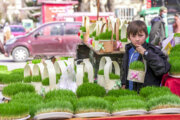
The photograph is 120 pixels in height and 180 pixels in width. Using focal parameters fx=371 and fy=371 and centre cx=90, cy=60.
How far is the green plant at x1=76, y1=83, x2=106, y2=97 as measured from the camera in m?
2.86

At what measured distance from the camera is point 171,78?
10.2 ft

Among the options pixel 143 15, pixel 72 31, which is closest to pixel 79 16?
pixel 143 15

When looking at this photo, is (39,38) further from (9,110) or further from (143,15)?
(9,110)

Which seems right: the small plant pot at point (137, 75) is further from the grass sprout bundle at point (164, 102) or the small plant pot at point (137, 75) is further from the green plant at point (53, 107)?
the green plant at point (53, 107)

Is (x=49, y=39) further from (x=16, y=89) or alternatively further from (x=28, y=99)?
(x=28, y=99)

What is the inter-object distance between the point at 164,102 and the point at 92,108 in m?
0.47

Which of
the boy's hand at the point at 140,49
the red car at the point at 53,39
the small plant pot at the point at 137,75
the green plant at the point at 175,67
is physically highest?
the boy's hand at the point at 140,49

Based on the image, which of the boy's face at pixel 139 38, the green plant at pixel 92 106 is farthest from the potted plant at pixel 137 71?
the green plant at pixel 92 106

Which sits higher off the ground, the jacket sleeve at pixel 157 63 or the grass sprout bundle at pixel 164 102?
the jacket sleeve at pixel 157 63

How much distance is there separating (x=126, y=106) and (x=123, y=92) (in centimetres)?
51

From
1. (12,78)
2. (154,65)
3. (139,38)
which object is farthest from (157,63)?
(12,78)

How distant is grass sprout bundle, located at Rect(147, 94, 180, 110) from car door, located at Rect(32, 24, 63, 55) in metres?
11.0

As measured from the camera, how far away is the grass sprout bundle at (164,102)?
93.7 inches

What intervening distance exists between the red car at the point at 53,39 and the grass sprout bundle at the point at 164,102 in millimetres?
10805
